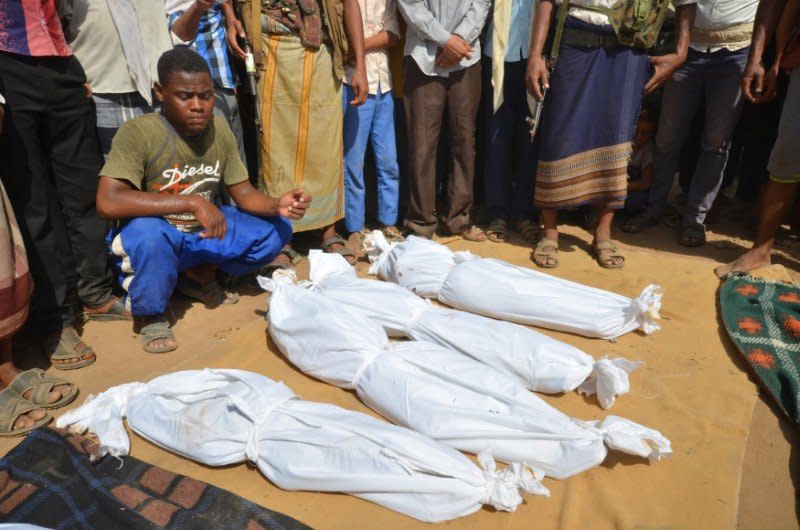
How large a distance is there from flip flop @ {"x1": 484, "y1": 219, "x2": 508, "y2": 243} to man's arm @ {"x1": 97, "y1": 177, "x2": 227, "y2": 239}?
1825 millimetres

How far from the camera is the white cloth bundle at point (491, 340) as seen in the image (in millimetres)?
2295

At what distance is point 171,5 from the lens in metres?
3.13

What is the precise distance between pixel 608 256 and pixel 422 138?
133 cm

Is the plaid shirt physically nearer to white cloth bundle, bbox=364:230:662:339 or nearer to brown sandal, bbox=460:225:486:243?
white cloth bundle, bbox=364:230:662:339

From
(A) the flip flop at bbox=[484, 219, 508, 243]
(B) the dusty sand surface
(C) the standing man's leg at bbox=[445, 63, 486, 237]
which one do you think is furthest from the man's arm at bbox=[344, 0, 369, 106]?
(B) the dusty sand surface

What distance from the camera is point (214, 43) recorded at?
3215 millimetres

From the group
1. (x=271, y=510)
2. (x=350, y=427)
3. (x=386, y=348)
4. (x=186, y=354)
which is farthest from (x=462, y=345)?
(x=186, y=354)

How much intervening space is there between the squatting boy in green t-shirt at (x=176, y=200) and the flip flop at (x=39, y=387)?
422 millimetres

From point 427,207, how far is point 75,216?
79.1 inches

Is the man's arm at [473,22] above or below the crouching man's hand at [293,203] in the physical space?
above

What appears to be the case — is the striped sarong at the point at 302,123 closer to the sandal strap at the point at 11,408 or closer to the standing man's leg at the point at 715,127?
the sandal strap at the point at 11,408

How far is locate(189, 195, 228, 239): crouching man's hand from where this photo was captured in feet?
9.09

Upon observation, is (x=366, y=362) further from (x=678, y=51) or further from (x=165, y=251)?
(x=678, y=51)

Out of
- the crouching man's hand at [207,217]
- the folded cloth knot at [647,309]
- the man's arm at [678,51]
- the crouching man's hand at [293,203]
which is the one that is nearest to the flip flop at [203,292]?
the crouching man's hand at [207,217]
